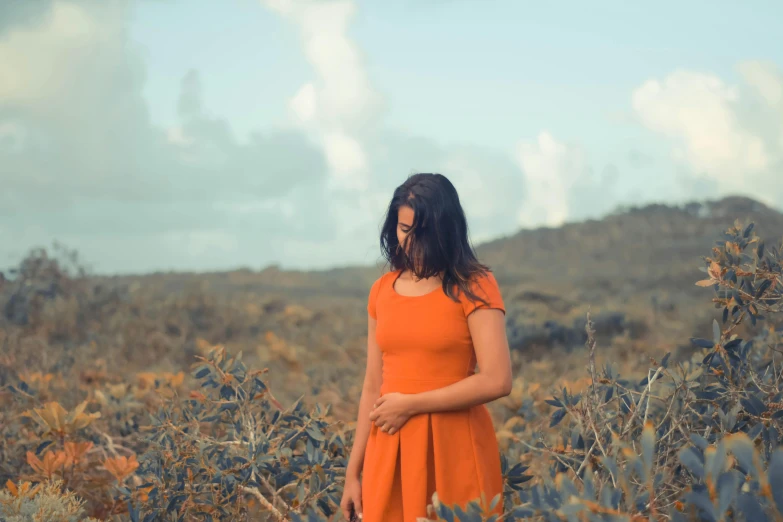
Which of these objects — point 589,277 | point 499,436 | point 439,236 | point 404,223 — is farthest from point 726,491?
point 589,277

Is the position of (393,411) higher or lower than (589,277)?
higher

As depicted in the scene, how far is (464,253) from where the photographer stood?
240 cm

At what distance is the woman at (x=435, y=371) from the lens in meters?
2.22

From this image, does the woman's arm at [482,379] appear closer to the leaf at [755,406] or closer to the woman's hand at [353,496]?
the woman's hand at [353,496]

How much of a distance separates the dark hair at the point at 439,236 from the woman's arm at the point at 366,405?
1.21 ft

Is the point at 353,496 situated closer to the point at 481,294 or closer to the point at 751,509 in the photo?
the point at 481,294

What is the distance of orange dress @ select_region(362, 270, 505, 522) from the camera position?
2.24 m

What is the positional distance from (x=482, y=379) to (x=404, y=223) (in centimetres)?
61

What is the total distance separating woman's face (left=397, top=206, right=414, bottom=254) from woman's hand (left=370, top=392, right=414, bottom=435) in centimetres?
50

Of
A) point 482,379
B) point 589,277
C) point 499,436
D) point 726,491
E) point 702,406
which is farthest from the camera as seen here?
point 589,277

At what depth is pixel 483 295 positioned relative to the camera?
226 cm

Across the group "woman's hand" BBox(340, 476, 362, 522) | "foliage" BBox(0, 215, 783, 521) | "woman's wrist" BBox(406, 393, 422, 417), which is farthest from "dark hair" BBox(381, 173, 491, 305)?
"woman's hand" BBox(340, 476, 362, 522)

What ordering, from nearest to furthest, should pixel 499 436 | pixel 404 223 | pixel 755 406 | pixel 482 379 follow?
pixel 482 379, pixel 404 223, pixel 755 406, pixel 499 436

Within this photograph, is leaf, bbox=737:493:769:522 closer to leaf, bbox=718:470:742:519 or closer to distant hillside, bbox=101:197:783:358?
leaf, bbox=718:470:742:519
